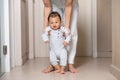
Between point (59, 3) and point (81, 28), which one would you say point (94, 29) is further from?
point (59, 3)

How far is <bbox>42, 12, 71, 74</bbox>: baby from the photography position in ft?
6.97

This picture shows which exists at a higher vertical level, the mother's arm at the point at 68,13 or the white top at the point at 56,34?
the mother's arm at the point at 68,13

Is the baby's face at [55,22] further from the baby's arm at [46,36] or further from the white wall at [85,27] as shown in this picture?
the white wall at [85,27]

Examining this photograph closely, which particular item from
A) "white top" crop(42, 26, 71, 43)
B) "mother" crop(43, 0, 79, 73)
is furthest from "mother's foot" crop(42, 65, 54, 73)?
"white top" crop(42, 26, 71, 43)

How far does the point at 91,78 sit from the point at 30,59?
1.51 metres

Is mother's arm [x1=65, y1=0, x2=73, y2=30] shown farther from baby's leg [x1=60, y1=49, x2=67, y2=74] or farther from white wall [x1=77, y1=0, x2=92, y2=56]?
white wall [x1=77, y1=0, x2=92, y2=56]

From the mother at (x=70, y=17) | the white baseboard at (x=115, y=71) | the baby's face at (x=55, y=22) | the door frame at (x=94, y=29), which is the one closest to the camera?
the white baseboard at (x=115, y=71)

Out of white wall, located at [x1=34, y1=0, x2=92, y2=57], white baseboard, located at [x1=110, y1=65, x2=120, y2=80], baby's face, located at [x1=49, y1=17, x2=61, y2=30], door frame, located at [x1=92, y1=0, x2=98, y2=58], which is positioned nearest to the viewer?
white baseboard, located at [x1=110, y1=65, x2=120, y2=80]

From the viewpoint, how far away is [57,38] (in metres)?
2.15

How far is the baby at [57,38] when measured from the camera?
212cm

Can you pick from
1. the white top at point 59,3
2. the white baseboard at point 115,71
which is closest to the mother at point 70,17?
the white top at point 59,3

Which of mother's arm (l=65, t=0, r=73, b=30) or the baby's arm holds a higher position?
mother's arm (l=65, t=0, r=73, b=30)

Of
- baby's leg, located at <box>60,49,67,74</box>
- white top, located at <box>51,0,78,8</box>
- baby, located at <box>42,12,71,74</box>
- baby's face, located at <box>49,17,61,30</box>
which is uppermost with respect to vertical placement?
white top, located at <box>51,0,78,8</box>

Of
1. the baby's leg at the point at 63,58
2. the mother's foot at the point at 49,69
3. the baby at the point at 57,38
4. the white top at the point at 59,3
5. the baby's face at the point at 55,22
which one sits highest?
the white top at the point at 59,3
